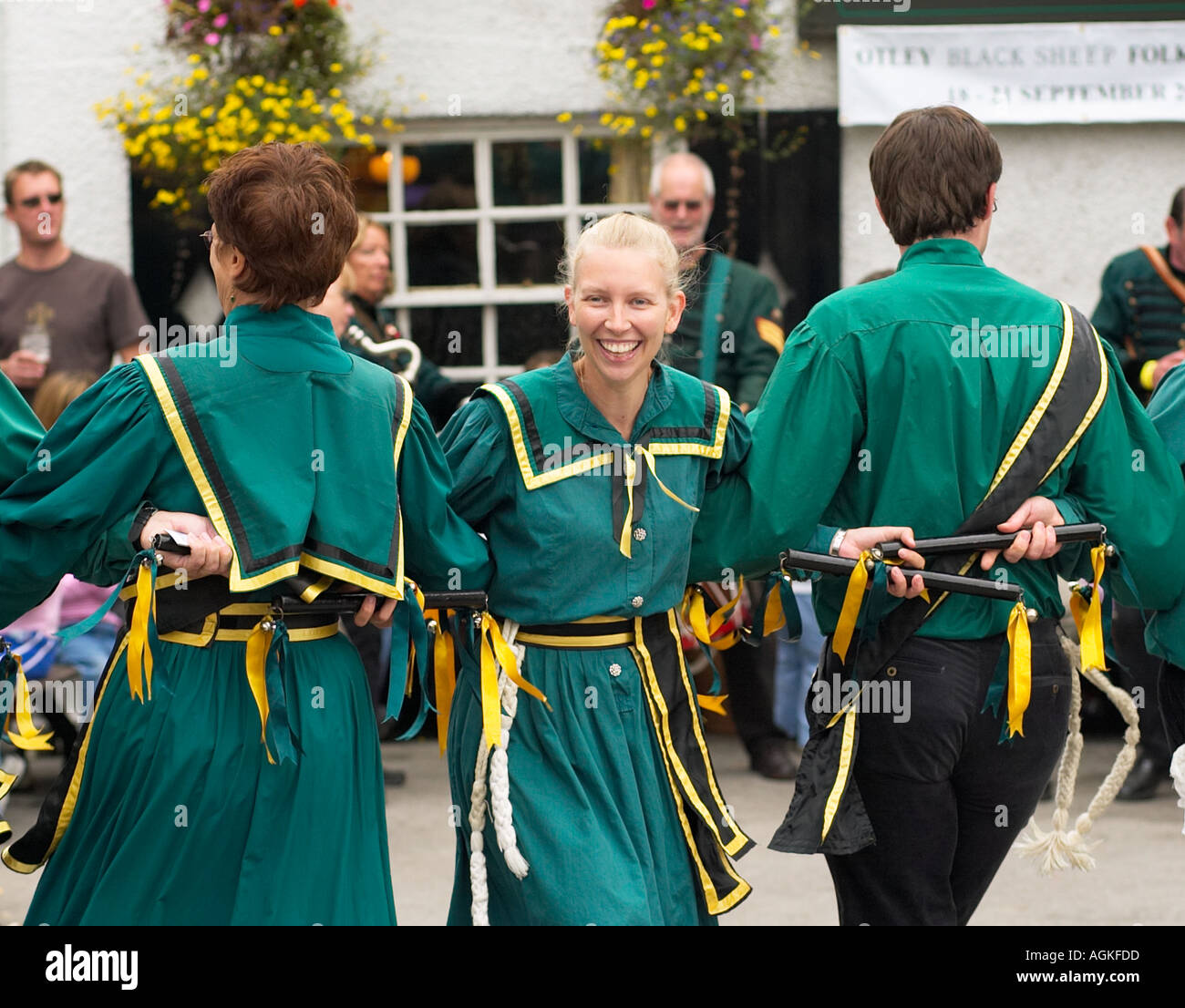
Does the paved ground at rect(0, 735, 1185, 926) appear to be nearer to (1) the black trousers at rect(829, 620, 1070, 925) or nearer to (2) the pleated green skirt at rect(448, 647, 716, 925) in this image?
(1) the black trousers at rect(829, 620, 1070, 925)

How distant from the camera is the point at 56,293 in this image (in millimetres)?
7121

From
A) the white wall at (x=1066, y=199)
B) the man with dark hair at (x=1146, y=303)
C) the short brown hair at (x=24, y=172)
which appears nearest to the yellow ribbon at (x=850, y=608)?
the man with dark hair at (x=1146, y=303)

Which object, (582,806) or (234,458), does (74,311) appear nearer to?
(234,458)

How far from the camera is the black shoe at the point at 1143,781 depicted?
6.29 metres

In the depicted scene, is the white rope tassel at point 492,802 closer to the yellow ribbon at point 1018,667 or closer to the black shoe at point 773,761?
the yellow ribbon at point 1018,667

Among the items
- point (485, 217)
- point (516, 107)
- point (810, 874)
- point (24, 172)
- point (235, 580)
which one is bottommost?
point (810, 874)

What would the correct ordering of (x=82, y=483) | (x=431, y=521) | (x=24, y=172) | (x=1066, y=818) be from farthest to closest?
(x=24, y=172), (x=1066, y=818), (x=431, y=521), (x=82, y=483)

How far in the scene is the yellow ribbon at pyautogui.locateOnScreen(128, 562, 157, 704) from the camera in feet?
9.36

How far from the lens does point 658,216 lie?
6766mm

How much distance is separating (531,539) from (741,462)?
492 millimetres

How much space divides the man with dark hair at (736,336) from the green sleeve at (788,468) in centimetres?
300

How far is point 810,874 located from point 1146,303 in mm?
2779

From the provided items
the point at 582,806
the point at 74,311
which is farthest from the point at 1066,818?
the point at 74,311

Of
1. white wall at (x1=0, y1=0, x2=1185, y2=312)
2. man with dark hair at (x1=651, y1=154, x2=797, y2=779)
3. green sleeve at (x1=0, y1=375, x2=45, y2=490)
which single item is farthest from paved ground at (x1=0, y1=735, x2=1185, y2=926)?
white wall at (x1=0, y1=0, x2=1185, y2=312)
